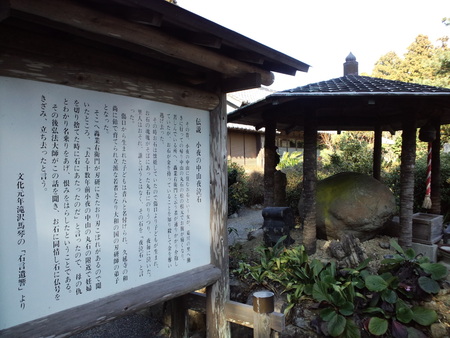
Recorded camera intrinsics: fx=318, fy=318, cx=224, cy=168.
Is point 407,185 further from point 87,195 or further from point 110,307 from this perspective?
point 87,195

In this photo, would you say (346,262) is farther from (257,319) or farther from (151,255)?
(151,255)

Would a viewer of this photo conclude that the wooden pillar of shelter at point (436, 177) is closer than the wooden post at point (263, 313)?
No

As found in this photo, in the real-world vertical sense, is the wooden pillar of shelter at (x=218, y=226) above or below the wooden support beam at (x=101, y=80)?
below

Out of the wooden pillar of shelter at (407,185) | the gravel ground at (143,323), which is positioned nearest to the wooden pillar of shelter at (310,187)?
the gravel ground at (143,323)

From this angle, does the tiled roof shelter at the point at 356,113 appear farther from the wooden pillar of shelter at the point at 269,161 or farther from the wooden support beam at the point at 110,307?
the wooden support beam at the point at 110,307

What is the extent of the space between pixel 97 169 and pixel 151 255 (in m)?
0.88

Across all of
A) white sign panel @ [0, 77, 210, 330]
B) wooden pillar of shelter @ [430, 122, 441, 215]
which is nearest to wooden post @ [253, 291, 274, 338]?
white sign panel @ [0, 77, 210, 330]

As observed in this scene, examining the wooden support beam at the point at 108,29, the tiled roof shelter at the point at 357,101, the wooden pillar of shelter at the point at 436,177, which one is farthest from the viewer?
the wooden pillar of shelter at the point at 436,177

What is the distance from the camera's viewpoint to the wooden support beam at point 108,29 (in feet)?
5.89

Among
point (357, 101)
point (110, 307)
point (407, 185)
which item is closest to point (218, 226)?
point (110, 307)

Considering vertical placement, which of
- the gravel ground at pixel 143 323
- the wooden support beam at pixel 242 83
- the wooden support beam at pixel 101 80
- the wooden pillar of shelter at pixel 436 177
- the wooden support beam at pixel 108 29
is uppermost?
the wooden support beam at pixel 108 29

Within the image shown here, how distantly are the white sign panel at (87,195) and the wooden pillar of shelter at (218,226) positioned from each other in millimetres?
271

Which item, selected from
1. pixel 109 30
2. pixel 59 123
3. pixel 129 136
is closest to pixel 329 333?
pixel 129 136

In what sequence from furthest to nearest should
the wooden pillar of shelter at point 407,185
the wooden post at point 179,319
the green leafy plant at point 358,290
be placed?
1. the wooden pillar of shelter at point 407,185
2. the wooden post at point 179,319
3. the green leafy plant at point 358,290
